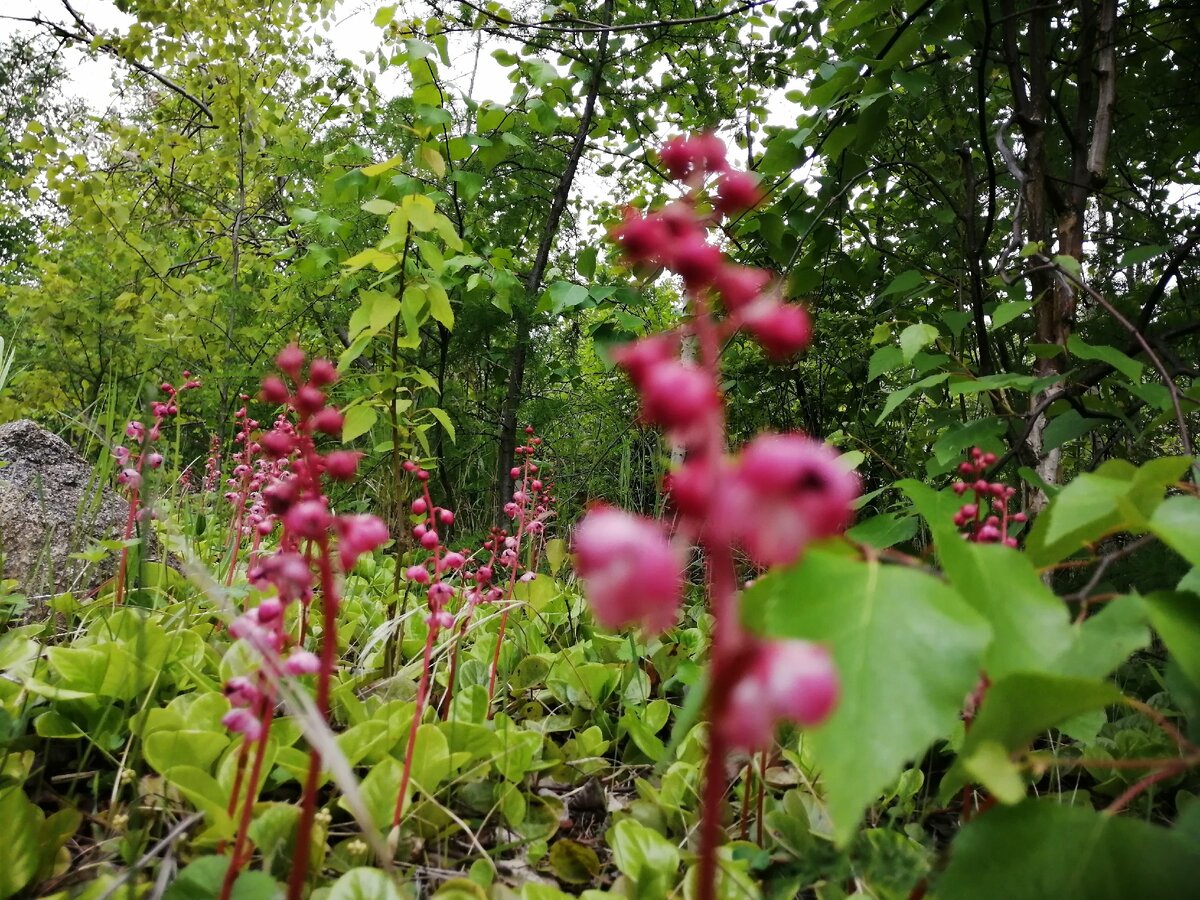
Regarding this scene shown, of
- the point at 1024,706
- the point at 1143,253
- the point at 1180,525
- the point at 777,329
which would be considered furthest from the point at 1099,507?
the point at 1143,253

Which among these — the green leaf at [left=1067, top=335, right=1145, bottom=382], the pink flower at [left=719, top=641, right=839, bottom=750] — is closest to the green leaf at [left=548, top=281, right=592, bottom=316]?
the green leaf at [left=1067, top=335, right=1145, bottom=382]

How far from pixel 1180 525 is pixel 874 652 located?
0.31m

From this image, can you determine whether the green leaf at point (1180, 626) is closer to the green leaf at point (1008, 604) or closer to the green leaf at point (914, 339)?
the green leaf at point (1008, 604)

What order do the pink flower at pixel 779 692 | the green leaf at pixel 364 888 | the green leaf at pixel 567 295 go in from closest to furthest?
the pink flower at pixel 779 692 → the green leaf at pixel 364 888 → the green leaf at pixel 567 295

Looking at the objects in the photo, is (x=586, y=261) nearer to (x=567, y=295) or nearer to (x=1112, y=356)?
(x=567, y=295)

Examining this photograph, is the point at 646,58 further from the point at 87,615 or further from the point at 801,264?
the point at 87,615

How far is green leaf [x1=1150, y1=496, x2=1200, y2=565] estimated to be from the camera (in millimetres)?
496

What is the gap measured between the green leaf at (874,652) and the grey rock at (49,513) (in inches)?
72.7

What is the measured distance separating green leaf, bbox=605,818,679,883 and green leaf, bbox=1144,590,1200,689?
0.74m

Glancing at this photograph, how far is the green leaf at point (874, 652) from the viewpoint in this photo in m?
0.37

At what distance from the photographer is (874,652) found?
0.41 m

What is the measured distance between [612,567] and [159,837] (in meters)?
1.03

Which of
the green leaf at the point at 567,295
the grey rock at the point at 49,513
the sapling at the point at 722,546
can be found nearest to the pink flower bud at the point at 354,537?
the sapling at the point at 722,546

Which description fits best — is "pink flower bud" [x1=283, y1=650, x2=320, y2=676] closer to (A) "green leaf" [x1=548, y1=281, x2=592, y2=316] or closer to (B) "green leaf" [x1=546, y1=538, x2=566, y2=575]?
(A) "green leaf" [x1=548, y1=281, x2=592, y2=316]
